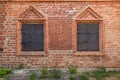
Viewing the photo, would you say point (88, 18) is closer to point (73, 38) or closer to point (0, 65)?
point (73, 38)

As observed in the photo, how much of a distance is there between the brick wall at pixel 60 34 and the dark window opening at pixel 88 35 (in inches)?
9.7

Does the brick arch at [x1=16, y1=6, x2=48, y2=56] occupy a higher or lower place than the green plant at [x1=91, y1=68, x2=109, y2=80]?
higher

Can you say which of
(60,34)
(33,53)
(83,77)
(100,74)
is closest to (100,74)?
(100,74)

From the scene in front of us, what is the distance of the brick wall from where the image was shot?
39.3 feet

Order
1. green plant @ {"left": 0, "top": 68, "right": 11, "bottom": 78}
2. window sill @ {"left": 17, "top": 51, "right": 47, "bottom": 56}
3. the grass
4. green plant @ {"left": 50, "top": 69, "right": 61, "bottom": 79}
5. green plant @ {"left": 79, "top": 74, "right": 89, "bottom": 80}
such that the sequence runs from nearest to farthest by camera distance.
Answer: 1. green plant @ {"left": 79, "top": 74, "right": 89, "bottom": 80}
2. the grass
3. green plant @ {"left": 50, "top": 69, "right": 61, "bottom": 79}
4. green plant @ {"left": 0, "top": 68, "right": 11, "bottom": 78}
5. window sill @ {"left": 17, "top": 51, "right": 47, "bottom": 56}

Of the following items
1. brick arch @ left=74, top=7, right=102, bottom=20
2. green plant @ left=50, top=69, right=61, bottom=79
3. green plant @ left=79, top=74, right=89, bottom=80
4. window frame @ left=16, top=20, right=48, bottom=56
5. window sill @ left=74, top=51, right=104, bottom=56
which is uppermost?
brick arch @ left=74, top=7, right=102, bottom=20

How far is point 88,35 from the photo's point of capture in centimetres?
1212

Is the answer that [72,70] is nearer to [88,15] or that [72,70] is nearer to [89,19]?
[89,19]

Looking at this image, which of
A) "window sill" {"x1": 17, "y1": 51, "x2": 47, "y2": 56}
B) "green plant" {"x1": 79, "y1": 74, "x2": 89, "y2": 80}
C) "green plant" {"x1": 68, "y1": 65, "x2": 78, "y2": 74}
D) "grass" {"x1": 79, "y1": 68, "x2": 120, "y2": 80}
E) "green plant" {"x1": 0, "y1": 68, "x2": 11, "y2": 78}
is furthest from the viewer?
"window sill" {"x1": 17, "y1": 51, "x2": 47, "y2": 56}

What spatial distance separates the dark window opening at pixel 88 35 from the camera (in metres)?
12.1

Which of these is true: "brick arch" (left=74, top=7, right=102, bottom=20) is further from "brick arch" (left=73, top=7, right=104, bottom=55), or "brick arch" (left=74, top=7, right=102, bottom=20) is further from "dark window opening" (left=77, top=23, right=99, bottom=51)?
"dark window opening" (left=77, top=23, right=99, bottom=51)

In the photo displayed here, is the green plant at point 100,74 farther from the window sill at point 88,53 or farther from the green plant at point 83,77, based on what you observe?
the window sill at point 88,53

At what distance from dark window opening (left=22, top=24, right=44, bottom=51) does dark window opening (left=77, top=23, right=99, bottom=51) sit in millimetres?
1343

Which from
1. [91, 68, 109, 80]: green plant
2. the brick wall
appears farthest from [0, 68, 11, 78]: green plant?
[91, 68, 109, 80]: green plant
